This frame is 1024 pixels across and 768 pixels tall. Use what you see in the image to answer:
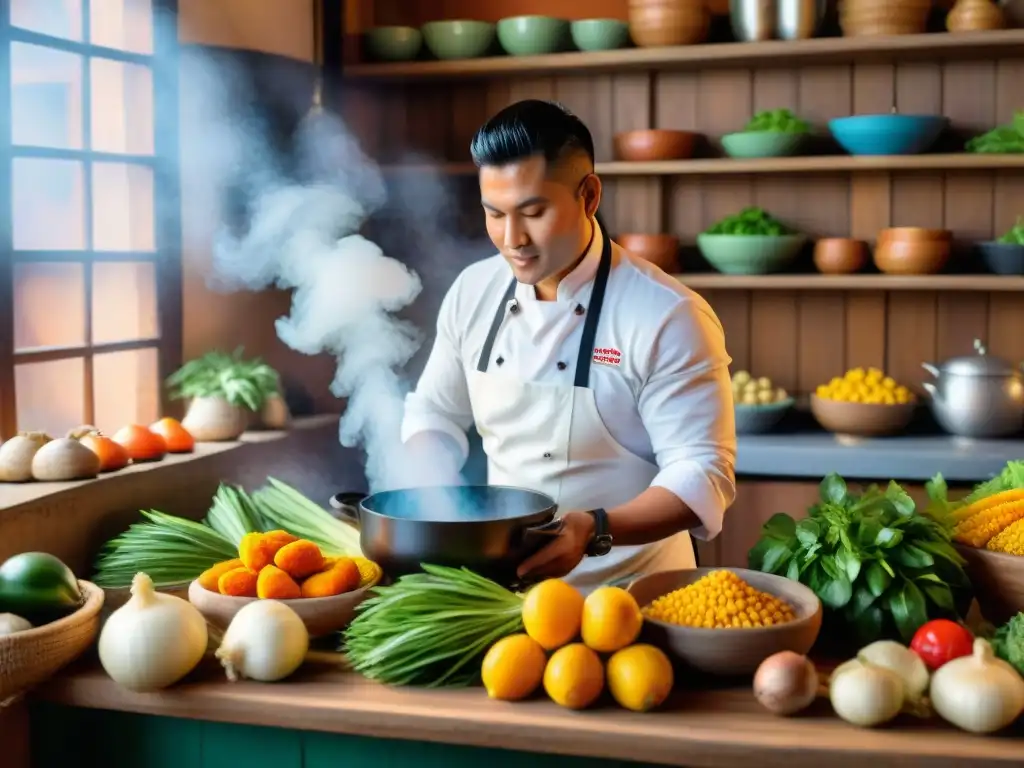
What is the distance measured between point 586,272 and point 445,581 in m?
0.82

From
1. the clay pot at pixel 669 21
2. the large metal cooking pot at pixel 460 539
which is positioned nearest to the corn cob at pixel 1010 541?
the large metal cooking pot at pixel 460 539

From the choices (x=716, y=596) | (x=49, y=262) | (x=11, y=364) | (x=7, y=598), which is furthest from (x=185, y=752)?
(x=49, y=262)

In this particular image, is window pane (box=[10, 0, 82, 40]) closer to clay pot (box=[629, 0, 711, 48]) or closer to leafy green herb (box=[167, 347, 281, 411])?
leafy green herb (box=[167, 347, 281, 411])

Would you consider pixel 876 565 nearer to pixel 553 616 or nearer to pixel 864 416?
pixel 553 616

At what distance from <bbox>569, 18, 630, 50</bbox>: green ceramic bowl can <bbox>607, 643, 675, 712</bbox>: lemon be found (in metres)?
2.94

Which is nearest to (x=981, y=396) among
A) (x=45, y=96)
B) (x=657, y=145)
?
(x=657, y=145)

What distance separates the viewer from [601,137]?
432 centimetres

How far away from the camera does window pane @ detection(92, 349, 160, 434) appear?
3.18 m

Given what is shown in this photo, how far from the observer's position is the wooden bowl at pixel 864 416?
379 cm

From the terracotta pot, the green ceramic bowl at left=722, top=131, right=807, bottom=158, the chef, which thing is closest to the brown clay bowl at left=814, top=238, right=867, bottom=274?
the green ceramic bowl at left=722, top=131, right=807, bottom=158

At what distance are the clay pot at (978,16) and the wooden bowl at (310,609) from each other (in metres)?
3.02

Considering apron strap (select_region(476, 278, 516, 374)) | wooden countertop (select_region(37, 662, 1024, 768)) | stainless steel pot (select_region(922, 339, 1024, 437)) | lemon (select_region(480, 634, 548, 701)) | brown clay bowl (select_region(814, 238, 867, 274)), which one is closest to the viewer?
wooden countertop (select_region(37, 662, 1024, 768))

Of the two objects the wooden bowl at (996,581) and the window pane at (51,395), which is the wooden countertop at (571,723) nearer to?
the wooden bowl at (996,581)

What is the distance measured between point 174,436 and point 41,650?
1402 mm
